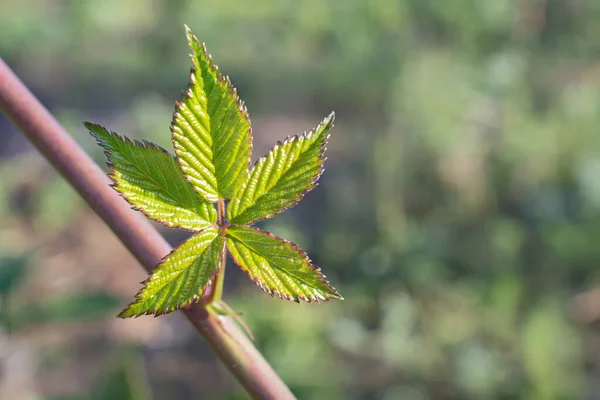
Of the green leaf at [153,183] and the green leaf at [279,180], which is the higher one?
the green leaf at [153,183]

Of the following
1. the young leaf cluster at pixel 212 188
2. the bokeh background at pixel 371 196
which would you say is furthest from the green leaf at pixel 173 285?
the bokeh background at pixel 371 196

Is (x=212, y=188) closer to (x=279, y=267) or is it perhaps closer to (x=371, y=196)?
(x=279, y=267)

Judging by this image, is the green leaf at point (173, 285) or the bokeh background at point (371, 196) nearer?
the green leaf at point (173, 285)

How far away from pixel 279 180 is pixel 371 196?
7.20 ft

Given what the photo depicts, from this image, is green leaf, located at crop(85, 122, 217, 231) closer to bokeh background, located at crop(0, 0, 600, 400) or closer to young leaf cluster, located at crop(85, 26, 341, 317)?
young leaf cluster, located at crop(85, 26, 341, 317)

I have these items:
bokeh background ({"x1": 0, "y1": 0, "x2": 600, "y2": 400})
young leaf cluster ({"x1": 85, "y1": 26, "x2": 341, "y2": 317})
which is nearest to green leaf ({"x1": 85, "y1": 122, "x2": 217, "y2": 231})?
young leaf cluster ({"x1": 85, "y1": 26, "x2": 341, "y2": 317})

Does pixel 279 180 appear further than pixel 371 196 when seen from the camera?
No

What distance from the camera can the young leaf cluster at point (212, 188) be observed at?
26cm

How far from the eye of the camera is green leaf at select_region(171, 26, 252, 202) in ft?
0.89

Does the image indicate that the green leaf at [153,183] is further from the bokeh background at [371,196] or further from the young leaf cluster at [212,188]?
the bokeh background at [371,196]

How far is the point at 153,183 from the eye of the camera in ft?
0.91

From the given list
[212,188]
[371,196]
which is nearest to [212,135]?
[212,188]

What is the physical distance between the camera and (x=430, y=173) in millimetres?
2479

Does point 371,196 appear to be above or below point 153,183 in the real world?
above
